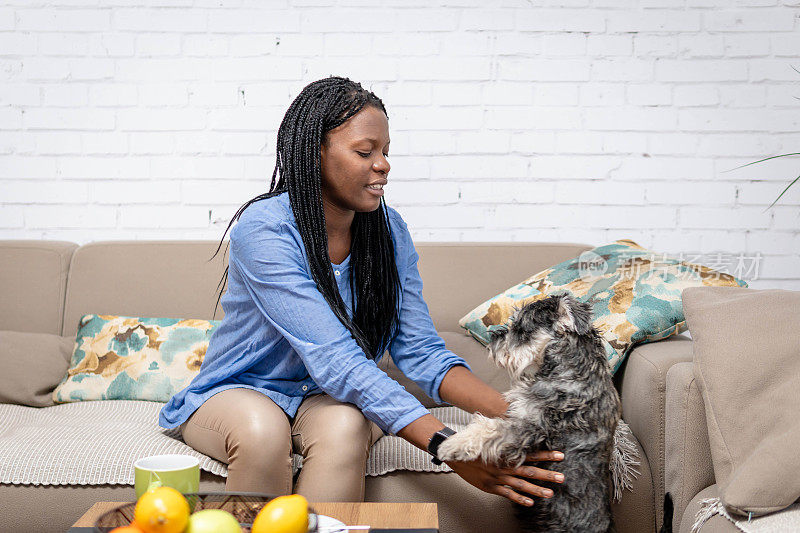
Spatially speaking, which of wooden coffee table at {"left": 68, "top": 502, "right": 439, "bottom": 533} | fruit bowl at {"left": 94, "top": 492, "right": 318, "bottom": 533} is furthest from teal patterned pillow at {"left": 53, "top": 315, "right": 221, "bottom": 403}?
fruit bowl at {"left": 94, "top": 492, "right": 318, "bottom": 533}

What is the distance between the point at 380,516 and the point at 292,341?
0.56 metres

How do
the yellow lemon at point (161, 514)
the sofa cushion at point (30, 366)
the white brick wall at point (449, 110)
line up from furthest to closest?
the white brick wall at point (449, 110), the sofa cushion at point (30, 366), the yellow lemon at point (161, 514)

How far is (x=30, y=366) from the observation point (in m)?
2.37

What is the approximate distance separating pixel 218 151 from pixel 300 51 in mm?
554

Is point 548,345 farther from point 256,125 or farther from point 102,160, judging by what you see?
point 102,160

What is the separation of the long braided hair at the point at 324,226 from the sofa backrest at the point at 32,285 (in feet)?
3.79

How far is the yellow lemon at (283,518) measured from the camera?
3.28 ft

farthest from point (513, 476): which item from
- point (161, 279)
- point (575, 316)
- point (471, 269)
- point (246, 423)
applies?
point (161, 279)

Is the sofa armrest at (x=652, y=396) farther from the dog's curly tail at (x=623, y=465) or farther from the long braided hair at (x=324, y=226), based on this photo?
the long braided hair at (x=324, y=226)

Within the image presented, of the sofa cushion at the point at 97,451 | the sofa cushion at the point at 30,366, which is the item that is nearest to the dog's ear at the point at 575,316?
the sofa cushion at the point at 97,451

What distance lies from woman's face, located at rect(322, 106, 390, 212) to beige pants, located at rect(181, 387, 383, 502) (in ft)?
1.82

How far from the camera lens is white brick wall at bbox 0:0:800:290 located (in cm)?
296

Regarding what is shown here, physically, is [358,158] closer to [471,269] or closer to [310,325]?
A: [310,325]

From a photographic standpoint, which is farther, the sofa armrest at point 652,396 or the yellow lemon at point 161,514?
the sofa armrest at point 652,396
